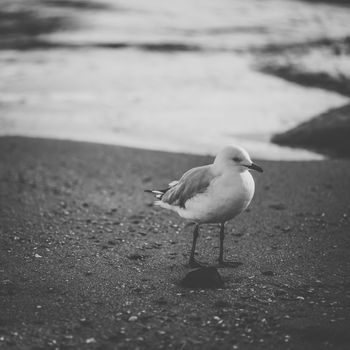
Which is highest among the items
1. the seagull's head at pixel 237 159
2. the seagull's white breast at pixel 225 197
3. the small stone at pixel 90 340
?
the seagull's head at pixel 237 159

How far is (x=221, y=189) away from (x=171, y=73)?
978 cm

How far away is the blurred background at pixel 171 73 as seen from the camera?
403 inches

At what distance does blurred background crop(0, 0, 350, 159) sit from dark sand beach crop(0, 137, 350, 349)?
160 centimetres

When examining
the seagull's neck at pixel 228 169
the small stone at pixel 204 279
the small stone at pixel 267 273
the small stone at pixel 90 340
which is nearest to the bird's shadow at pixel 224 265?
the small stone at pixel 267 273

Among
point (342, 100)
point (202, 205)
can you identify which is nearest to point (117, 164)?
Result: point (202, 205)

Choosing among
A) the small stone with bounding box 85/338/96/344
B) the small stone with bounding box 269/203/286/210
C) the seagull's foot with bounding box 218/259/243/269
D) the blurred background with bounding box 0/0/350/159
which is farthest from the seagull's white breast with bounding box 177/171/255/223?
the blurred background with bounding box 0/0/350/159

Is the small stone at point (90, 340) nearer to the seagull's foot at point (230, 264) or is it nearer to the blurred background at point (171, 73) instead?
the seagull's foot at point (230, 264)

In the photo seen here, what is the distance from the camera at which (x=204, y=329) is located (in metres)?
4.00

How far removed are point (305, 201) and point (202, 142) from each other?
3.10m

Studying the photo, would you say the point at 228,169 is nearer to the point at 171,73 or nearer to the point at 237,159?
the point at 237,159

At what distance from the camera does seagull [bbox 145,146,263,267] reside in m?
4.88

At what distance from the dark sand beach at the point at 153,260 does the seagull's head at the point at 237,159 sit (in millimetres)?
990

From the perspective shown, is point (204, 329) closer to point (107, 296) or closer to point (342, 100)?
point (107, 296)

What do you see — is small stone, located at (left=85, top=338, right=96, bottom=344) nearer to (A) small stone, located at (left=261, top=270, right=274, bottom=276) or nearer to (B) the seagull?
(B) the seagull
